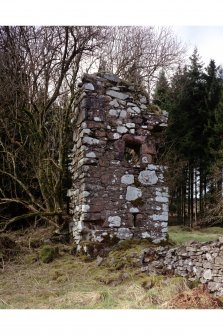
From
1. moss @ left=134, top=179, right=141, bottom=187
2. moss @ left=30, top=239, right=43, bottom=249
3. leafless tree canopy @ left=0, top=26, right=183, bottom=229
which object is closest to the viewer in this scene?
moss @ left=134, top=179, right=141, bottom=187

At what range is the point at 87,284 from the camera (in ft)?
16.5

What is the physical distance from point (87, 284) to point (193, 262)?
57.5 inches

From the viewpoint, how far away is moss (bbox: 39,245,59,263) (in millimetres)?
6270

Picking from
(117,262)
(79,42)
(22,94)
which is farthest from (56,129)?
(117,262)

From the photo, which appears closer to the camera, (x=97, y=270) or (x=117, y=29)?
(x=97, y=270)

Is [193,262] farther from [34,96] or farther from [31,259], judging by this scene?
[34,96]

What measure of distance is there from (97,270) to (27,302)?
1.40 metres

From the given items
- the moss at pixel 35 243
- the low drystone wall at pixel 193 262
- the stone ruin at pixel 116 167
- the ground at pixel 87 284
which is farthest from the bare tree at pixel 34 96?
the low drystone wall at pixel 193 262

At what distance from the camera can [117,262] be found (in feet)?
18.4

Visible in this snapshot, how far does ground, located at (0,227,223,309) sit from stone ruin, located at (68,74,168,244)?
1.48 feet

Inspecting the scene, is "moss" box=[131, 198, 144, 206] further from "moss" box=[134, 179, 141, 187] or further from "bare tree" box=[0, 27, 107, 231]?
"bare tree" box=[0, 27, 107, 231]

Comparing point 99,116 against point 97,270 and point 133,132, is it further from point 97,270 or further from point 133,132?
point 97,270

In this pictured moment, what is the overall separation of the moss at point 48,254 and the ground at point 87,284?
2 cm

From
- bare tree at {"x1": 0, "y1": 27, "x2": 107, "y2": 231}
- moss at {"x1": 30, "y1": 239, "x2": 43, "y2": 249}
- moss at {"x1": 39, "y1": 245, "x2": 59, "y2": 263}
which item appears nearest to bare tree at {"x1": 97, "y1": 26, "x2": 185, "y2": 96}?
bare tree at {"x1": 0, "y1": 27, "x2": 107, "y2": 231}
